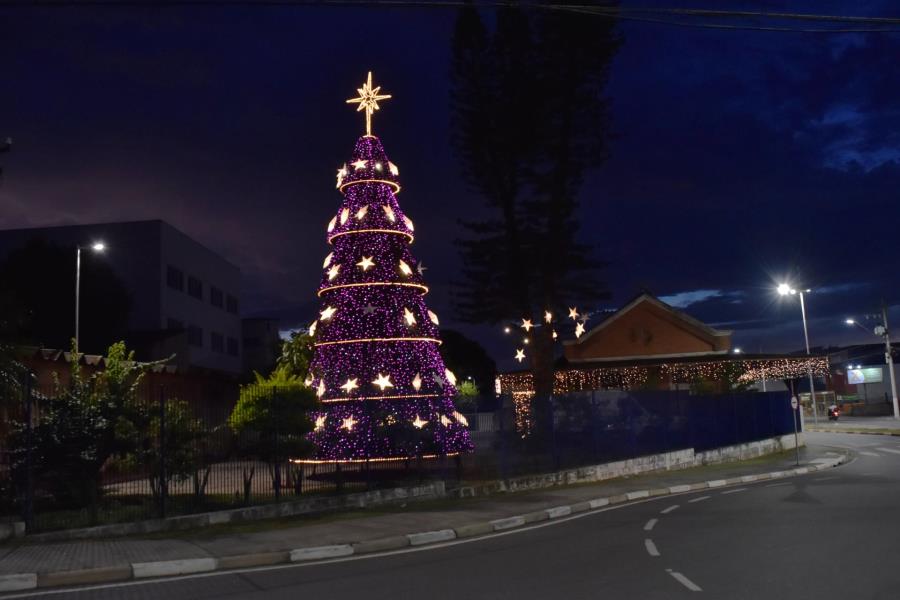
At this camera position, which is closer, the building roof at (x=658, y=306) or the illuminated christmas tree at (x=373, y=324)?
the illuminated christmas tree at (x=373, y=324)

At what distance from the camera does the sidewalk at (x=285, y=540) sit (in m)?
10.6

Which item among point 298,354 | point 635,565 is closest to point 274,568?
point 635,565

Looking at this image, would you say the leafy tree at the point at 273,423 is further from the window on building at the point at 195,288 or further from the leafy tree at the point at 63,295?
the window on building at the point at 195,288

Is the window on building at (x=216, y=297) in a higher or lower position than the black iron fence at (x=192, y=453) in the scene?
higher

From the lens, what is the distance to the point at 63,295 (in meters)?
47.7

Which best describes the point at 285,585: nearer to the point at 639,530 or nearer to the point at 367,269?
the point at 639,530

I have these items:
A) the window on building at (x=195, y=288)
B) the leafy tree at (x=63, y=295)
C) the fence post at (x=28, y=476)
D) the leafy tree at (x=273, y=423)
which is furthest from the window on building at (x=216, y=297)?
the fence post at (x=28, y=476)

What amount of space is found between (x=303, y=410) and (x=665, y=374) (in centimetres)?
2715

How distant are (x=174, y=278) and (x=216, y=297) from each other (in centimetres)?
823

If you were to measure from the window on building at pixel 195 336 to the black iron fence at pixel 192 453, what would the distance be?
34.2 m

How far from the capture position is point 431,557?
11.3 m

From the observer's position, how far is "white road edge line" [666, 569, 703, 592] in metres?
8.30

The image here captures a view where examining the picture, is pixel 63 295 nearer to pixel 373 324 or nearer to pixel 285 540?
pixel 373 324

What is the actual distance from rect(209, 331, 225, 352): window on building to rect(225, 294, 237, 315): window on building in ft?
9.37
